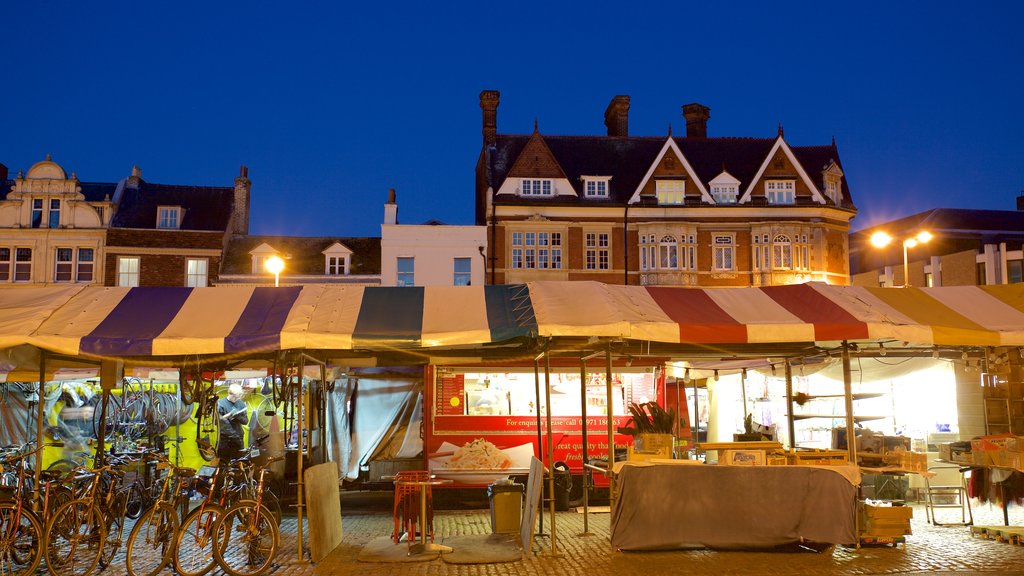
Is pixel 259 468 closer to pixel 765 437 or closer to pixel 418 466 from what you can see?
pixel 418 466

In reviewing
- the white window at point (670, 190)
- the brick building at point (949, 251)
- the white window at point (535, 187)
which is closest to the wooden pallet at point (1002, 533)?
the white window at point (670, 190)

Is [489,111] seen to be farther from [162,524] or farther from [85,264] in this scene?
[162,524]

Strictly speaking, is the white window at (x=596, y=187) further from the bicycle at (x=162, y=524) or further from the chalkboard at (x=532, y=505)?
the bicycle at (x=162, y=524)

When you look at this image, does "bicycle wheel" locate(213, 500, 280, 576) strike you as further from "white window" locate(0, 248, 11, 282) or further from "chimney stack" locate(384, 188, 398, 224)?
"white window" locate(0, 248, 11, 282)

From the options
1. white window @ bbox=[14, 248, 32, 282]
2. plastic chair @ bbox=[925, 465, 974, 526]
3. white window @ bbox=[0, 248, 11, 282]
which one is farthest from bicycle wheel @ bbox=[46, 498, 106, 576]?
white window @ bbox=[0, 248, 11, 282]

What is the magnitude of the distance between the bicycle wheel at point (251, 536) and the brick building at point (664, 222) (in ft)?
92.9

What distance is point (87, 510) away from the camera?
10.1 meters

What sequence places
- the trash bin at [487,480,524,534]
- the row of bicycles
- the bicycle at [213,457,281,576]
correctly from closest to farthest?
1. the row of bicycles
2. the bicycle at [213,457,281,576]
3. the trash bin at [487,480,524,534]

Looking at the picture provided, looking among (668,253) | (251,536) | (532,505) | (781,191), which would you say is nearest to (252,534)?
(251,536)

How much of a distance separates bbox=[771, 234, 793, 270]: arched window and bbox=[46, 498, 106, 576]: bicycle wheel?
33781 mm

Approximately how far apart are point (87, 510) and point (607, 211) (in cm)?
3174

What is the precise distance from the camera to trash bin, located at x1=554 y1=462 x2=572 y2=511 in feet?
47.4

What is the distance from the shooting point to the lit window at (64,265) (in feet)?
130

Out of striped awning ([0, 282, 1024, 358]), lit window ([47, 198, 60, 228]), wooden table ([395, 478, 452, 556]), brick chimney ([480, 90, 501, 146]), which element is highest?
brick chimney ([480, 90, 501, 146])
